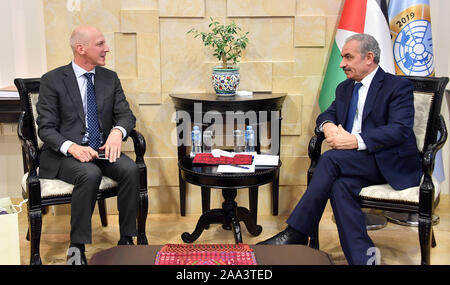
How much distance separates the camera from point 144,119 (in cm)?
413

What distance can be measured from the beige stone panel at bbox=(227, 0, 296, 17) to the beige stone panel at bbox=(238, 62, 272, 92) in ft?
1.25

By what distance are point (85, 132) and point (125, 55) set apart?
0.92 meters

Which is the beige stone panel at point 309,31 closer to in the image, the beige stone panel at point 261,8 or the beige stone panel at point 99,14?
the beige stone panel at point 261,8

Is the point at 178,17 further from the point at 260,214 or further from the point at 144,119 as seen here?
the point at 260,214

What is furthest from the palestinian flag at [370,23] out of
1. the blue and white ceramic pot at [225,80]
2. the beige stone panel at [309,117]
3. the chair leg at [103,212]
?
the chair leg at [103,212]

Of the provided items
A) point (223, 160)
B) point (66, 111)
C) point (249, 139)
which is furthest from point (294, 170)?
point (66, 111)

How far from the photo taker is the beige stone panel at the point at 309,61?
13.3 feet

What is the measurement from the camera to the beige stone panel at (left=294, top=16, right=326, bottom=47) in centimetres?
400

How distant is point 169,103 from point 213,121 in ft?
1.55

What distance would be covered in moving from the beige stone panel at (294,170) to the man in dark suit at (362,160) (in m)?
1.00

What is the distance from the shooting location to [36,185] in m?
3.04

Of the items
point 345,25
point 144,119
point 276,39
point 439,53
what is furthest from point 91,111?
point 439,53

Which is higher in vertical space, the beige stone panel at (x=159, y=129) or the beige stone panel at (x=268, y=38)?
the beige stone panel at (x=268, y=38)

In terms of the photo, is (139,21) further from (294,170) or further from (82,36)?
(294,170)
